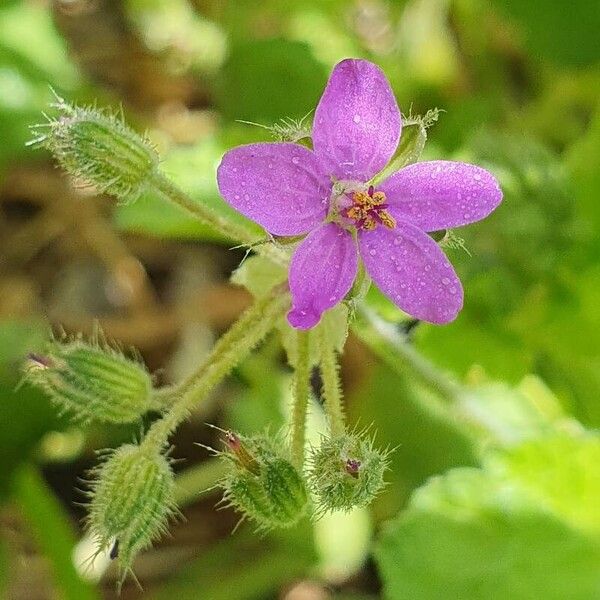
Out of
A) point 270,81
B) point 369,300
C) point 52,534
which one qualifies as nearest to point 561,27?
point 270,81

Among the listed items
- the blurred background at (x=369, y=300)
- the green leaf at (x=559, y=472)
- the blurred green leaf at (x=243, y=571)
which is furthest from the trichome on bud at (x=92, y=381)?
the blurred green leaf at (x=243, y=571)

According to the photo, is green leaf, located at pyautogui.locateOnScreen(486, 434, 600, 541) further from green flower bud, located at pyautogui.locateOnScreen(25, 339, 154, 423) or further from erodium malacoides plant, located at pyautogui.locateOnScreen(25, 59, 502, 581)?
green flower bud, located at pyautogui.locateOnScreen(25, 339, 154, 423)

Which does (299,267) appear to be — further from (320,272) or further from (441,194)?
(441,194)

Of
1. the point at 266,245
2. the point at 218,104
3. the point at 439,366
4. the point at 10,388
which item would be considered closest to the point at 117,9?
the point at 218,104

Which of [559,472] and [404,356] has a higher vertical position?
[404,356]

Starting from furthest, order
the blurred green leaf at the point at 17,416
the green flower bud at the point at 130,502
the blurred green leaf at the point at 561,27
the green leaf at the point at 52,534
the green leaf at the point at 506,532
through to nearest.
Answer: the blurred green leaf at the point at 561,27, the blurred green leaf at the point at 17,416, the green leaf at the point at 52,534, the green leaf at the point at 506,532, the green flower bud at the point at 130,502

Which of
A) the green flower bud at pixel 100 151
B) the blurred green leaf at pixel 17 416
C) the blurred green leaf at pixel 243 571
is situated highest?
the green flower bud at pixel 100 151

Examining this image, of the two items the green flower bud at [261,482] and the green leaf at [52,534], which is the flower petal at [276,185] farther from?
the green leaf at [52,534]
